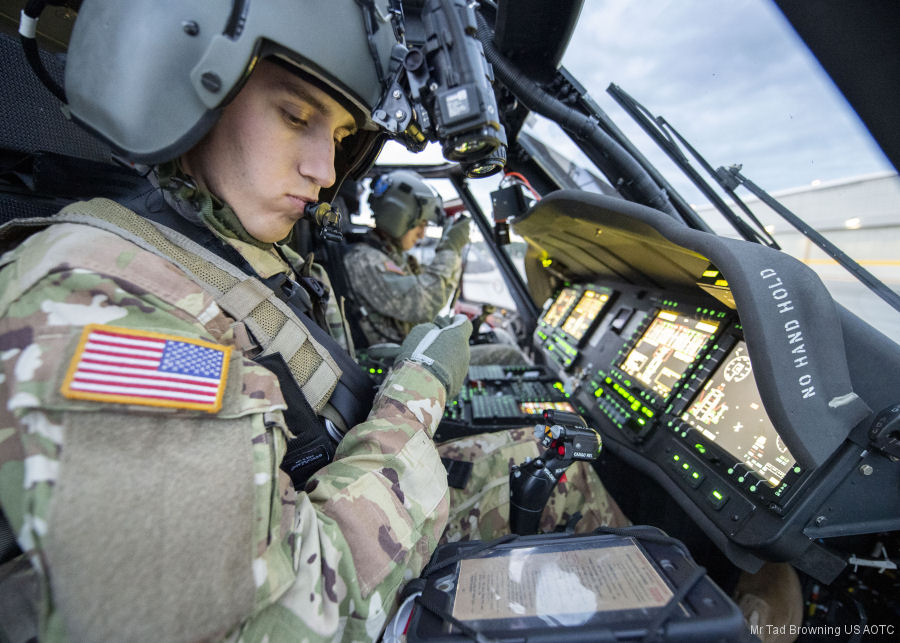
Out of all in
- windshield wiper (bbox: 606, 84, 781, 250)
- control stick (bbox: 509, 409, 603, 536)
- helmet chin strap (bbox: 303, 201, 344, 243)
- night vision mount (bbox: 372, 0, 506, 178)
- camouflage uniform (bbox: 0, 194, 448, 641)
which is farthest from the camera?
windshield wiper (bbox: 606, 84, 781, 250)

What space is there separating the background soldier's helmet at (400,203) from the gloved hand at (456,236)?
202 millimetres

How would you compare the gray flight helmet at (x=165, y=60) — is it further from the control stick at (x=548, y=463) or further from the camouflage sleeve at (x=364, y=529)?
the control stick at (x=548, y=463)

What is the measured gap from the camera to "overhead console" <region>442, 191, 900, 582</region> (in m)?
0.86

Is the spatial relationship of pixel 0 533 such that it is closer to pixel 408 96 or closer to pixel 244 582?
pixel 244 582

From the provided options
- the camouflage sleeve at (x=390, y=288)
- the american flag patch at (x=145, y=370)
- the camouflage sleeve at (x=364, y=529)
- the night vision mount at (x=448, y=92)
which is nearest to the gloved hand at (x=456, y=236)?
the camouflage sleeve at (x=390, y=288)

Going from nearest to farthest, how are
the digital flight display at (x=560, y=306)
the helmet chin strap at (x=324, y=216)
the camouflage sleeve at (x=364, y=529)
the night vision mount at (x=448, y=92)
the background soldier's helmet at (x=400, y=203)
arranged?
the camouflage sleeve at (x=364, y=529) → the night vision mount at (x=448, y=92) → the helmet chin strap at (x=324, y=216) → the digital flight display at (x=560, y=306) → the background soldier's helmet at (x=400, y=203)

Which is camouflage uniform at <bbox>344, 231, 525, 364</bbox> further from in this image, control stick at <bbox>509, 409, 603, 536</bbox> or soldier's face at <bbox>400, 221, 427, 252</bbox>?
control stick at <bbox>509, 409, 603, 536</bbox>

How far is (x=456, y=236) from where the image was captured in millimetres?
3129

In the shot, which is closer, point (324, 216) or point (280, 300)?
point (280, 300)

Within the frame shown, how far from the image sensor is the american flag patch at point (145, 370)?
48 centimetres

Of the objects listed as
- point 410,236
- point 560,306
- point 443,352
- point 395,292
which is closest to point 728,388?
point 443,352

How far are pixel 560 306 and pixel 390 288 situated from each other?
1.18 m

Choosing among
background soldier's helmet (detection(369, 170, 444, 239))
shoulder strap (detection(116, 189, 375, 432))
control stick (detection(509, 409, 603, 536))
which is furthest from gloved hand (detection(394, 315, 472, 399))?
background soldier's helmet (detection(369, 170, 444, 239))

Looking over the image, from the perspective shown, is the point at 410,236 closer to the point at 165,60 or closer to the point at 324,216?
the point at 324,216
